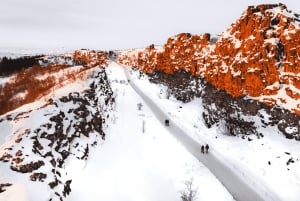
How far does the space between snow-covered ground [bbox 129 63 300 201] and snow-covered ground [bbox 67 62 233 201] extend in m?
3.11

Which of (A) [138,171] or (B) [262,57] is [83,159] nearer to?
(A) [138,171]

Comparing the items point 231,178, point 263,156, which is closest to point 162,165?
point 231,178

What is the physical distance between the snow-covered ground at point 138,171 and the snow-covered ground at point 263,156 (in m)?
3.11

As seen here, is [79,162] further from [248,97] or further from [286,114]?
[248,97]

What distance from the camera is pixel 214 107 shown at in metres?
42.4

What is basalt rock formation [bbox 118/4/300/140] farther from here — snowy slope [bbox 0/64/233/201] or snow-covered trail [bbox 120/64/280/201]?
snowy slope [bbox 0/64/233/201]

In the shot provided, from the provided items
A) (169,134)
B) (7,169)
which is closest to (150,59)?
(169,134)

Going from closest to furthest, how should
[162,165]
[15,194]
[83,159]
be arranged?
[15,194], [83,159], [162,165]

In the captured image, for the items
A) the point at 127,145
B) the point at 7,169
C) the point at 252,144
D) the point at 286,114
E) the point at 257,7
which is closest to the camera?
the point at 7,169

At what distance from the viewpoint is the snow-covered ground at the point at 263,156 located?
22.6 m

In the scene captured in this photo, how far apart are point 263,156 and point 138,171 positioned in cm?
1065

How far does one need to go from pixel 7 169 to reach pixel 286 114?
2588 cm

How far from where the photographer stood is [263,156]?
87.9 ft

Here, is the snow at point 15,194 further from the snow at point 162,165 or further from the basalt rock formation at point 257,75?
the basalt rock formation at point 257,75
